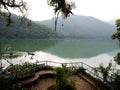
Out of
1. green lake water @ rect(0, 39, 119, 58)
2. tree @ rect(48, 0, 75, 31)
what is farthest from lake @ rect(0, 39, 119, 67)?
tree @ rect(48, 0, 75, 31)

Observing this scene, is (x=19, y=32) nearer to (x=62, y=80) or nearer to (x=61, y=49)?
(x=61, y=49)

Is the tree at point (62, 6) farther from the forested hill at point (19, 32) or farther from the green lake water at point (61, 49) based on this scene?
the forested hill at point (19, 32)

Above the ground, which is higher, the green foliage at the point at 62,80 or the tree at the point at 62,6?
the tree at the point at 62,6

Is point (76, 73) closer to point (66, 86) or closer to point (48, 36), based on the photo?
point (66, 86)

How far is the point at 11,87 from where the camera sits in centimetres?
1155

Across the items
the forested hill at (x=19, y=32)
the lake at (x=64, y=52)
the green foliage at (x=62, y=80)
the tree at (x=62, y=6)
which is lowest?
the lake at (x=64, y=52)

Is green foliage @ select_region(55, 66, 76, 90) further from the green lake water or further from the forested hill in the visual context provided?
the forested hill

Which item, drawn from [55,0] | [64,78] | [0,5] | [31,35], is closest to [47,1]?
[55,0]

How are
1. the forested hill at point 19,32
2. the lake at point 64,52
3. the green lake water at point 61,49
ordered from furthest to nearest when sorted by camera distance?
the forested hill at point 19,32 → the green lake water at point 61,49 → the lake at point 64,52

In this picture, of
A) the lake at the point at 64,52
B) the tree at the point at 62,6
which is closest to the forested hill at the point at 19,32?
the lake at the point at 64,52

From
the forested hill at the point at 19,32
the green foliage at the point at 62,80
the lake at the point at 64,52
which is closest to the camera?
the green foliage at the point at 62,80

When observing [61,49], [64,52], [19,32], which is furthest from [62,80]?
[19,32]

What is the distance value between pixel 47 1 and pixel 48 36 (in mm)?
173724

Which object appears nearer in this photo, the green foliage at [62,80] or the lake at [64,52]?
the green foliage at [62,80]
